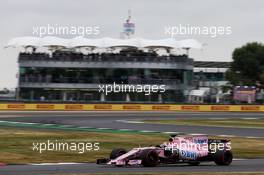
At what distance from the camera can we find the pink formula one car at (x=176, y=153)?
20578mm

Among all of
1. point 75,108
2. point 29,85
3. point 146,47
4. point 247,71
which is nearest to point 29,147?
point 75,108

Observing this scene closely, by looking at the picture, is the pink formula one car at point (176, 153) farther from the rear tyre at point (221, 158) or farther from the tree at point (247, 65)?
the tree at point (247, 65)

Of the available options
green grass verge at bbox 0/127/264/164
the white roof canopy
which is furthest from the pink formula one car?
the white roof canopy

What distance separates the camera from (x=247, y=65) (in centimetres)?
10744

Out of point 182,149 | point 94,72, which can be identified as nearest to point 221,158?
point 182,149

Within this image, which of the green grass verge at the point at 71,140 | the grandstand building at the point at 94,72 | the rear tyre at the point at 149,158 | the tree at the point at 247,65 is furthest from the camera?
the tree at the point at 247,65

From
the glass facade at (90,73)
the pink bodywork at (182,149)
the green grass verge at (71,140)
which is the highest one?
the glass facade at (90,73)

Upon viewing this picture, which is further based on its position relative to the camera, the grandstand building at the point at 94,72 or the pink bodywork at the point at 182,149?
the grandstand building at the point at 94,72

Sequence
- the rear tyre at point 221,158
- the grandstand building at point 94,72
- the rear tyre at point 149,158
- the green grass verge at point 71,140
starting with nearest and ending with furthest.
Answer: the rear tyre at point 149,158 → the rear tyre at point 221,158 → the green grass verge at point 71,140 → the grandstand building at point 94,72

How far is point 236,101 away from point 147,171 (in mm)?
56724

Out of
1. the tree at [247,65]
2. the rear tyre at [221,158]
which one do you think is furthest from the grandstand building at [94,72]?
the rear tyre at [221,158]

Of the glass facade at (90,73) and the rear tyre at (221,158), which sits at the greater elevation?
the glass facade at (90,73)

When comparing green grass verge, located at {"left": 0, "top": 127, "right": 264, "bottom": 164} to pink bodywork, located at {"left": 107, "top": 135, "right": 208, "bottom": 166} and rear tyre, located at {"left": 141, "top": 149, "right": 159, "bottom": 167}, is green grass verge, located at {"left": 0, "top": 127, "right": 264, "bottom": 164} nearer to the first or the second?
pink bodywork, located at {"left": 107, "top": 135, "right": 208, "bottom": 166}

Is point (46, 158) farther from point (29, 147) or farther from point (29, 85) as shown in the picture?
point (29, 85)
